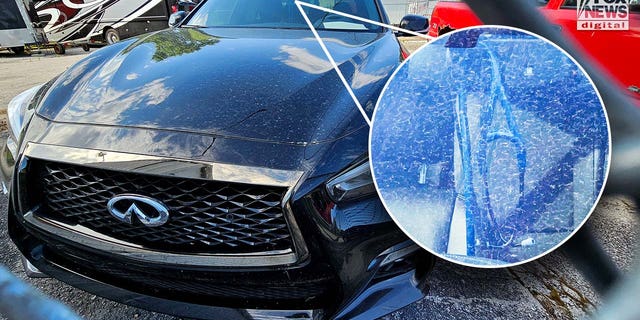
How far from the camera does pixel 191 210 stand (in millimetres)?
Answer: 1140

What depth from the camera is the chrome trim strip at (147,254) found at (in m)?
1.12

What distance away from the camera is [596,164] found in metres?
0.55

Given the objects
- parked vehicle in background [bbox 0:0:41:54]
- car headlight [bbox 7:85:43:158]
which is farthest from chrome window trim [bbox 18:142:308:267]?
parked vehicle in background [bbox 0:0:41:54]

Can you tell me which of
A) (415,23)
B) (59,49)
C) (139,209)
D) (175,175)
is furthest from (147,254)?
(59,49)

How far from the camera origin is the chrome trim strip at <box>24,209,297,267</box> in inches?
43.9

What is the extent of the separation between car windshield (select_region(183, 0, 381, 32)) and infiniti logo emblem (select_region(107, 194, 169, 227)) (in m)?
1.43

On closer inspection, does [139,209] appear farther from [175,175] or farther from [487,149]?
[487,149]

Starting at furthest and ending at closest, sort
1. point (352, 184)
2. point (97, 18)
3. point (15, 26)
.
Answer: point (97, 18)
point (15, 26)
point (352, 184)

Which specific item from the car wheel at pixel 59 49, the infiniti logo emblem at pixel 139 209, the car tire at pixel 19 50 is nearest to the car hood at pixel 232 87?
the infiniti logo emblem at pixel 139 209

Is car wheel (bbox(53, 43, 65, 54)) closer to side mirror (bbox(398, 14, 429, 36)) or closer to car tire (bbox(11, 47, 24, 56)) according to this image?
car tire (bbox(11, 47, 24, 56))

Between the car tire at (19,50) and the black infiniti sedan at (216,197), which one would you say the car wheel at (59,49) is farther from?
the black infiniti sedan at (216,197)

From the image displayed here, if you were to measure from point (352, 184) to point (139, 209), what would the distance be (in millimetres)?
705

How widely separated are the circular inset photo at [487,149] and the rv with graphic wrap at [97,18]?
13.9m

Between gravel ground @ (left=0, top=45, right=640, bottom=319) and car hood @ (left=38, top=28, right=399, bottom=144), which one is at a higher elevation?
car hood @ (left=38, top=28, right=399, bottom=144)
